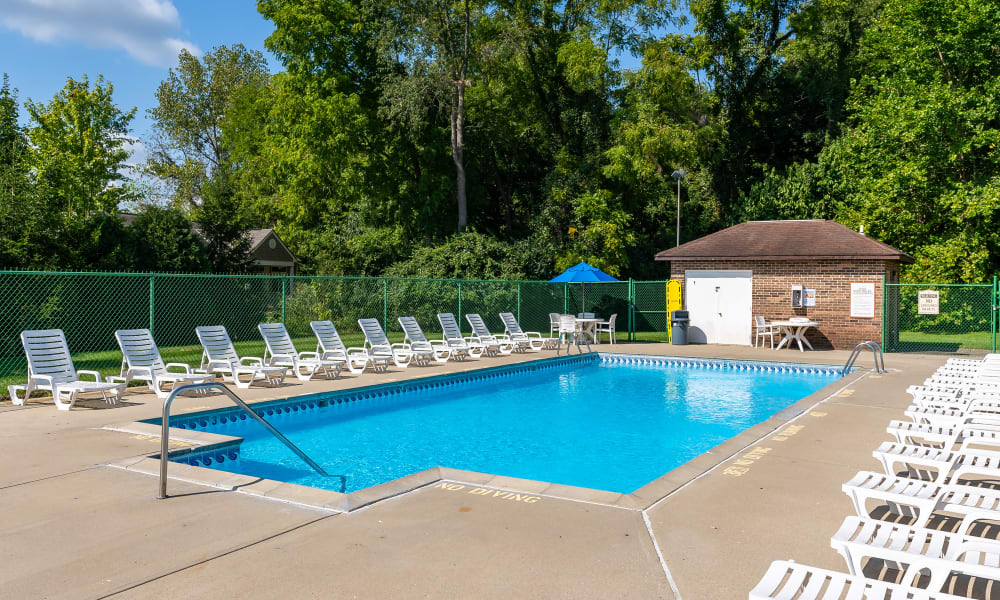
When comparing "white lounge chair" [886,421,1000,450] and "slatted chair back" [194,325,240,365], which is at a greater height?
"slatted chair back" [194,325,240,365]

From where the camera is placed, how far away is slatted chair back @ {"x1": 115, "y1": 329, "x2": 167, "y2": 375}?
10.2 m

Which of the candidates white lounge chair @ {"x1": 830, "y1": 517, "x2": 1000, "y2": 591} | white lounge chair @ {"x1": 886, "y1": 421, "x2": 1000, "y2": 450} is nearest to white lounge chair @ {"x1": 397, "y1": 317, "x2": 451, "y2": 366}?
white lounge chair @ {"x1": 886, "y1": 421, "x2": 1000, "y2": 450}

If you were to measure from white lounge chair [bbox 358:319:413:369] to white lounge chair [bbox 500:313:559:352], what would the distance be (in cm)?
375

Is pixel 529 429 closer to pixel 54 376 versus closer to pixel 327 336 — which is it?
pixel 327 336

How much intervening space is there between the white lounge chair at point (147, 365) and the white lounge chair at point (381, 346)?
3.95 meters

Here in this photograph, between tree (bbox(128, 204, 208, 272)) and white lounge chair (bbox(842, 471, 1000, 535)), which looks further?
tree (bbox(128, 204, 208, 272))

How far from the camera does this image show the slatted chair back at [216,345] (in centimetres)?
1123

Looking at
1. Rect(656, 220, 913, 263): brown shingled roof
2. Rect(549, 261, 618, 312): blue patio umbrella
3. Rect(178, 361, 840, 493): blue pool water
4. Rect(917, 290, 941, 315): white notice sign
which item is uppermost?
Rect(656, 220, 913, 263): brown shingled roof

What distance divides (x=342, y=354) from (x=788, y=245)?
43.6 ft

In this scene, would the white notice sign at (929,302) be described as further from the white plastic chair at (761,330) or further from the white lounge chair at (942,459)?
the white lounge chair at (942,459)

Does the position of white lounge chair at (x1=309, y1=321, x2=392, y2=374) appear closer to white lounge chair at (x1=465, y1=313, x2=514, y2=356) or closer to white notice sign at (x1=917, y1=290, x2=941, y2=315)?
white lounge chair at (x1=465, y1=313, x2=514, y2=356)

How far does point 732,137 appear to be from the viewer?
30.5 meters

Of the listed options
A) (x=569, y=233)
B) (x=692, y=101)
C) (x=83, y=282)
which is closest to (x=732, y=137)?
(x=692, y=101)

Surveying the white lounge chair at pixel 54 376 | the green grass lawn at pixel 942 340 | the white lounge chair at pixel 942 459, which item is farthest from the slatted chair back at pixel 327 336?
the green grass lawn at pixel 942 340
